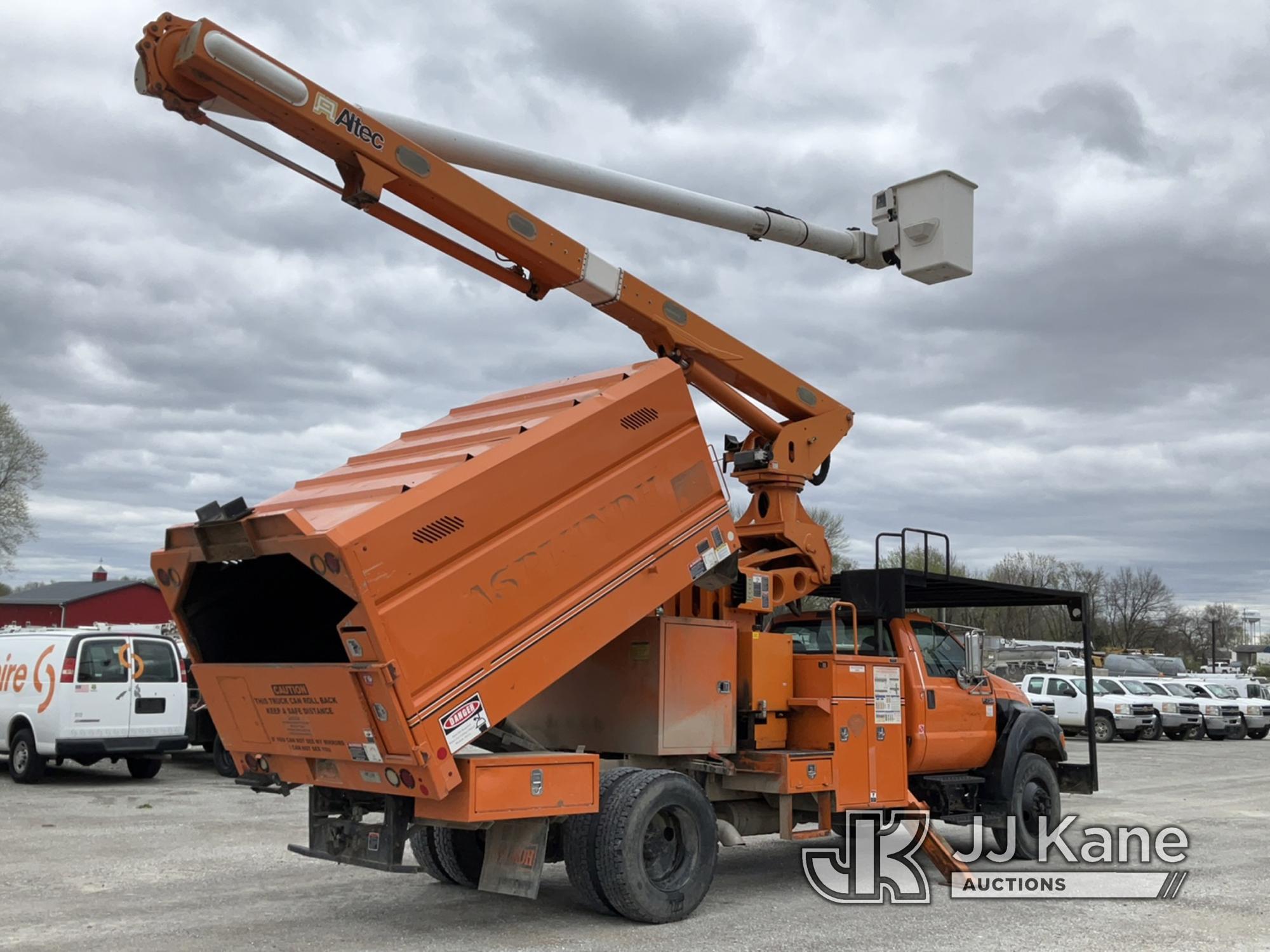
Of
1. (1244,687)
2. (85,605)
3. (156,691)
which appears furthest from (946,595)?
(85,605)

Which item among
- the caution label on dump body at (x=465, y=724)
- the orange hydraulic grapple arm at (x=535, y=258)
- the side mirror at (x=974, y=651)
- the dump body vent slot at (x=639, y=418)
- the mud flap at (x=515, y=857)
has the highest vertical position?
the orange hydraulic grapple arm at (x=535, y=258)

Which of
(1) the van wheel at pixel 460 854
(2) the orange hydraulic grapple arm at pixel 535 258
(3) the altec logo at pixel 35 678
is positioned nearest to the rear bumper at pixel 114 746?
(3) the altec logo at pixel 35 678

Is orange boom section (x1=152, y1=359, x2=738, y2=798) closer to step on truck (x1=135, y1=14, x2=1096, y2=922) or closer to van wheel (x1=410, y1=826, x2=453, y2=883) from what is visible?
step on truck (x1=135, y1=14, x2=1096, y2=922)

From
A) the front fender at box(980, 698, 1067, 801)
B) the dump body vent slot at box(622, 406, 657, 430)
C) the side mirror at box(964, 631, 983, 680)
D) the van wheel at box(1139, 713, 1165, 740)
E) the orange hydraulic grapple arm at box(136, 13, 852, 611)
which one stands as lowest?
the van wheel at box(1139, 713, 1165, 740)

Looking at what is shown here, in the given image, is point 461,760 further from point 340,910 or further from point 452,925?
point 340,910

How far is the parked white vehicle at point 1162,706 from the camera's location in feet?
97.6

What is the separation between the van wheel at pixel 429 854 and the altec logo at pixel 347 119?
463 cm

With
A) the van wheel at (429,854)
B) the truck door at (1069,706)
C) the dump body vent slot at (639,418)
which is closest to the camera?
the dump body vent slot at (639,418)

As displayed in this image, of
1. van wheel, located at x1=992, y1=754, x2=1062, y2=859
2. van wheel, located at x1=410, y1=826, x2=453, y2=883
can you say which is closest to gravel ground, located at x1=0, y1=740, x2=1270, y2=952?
van wheel, located at x1=410, y1=826, x2=453, y2=883

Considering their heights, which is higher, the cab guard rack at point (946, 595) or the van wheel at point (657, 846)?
the cab guard rack at point (946, 595)

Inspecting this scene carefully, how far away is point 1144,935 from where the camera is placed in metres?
7.53

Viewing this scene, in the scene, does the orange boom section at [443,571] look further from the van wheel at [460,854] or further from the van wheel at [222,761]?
the van wheel at [222,761]

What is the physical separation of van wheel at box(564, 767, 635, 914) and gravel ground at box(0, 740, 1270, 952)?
0.19 metres

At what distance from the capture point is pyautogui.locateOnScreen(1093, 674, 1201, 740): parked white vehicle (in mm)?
29734
